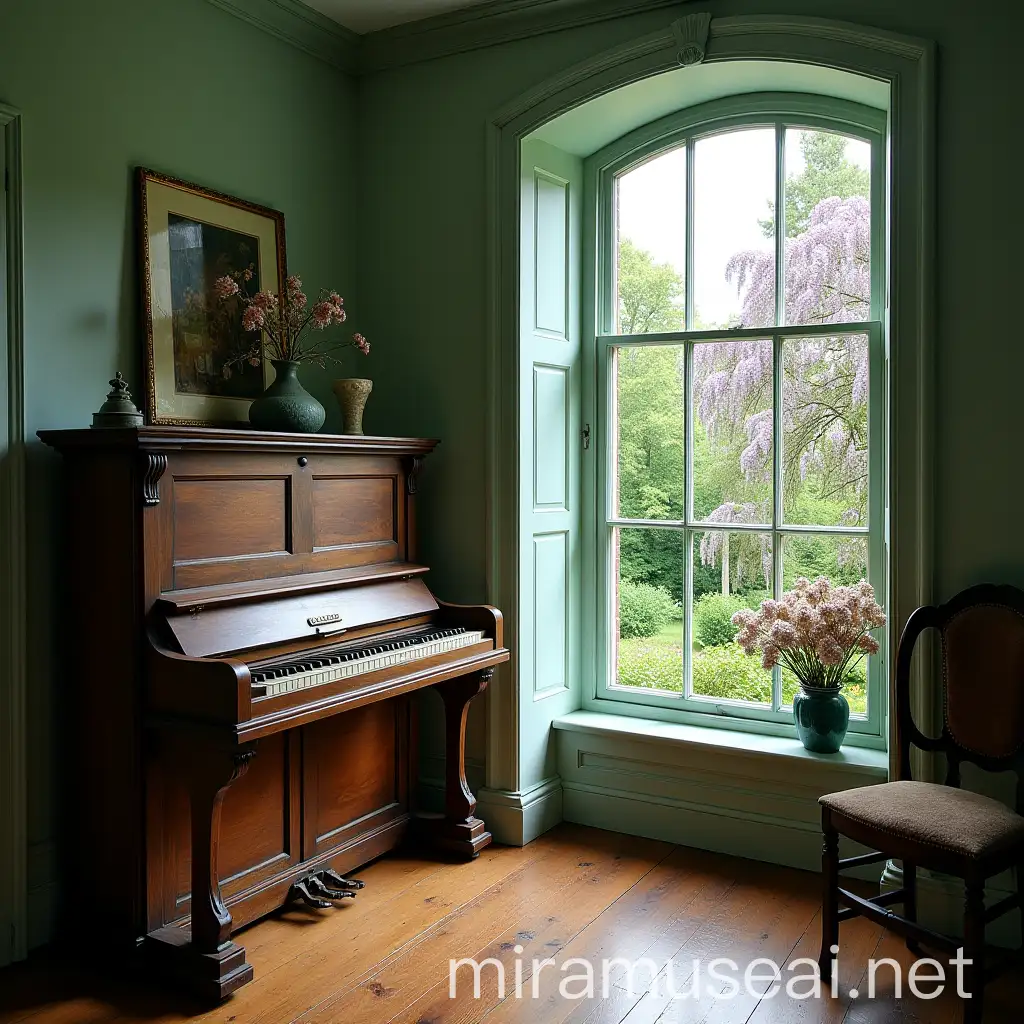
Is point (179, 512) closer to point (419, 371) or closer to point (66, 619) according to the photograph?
point (66, 619)

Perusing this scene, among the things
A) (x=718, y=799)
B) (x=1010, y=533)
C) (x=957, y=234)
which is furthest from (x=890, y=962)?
(x=957, y=234)

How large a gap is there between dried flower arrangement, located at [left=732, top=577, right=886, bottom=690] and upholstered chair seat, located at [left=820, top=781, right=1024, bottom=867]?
667mm

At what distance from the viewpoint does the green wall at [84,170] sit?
288 centimetres

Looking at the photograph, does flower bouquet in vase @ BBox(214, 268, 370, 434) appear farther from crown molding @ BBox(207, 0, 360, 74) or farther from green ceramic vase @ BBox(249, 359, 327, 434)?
crown molding @ BBox(207, 0, 360, 74)

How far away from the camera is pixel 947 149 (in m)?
3.02

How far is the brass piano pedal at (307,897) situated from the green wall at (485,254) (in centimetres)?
123

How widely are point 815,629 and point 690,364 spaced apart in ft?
3.81

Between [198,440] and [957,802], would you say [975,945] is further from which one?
[198,440]

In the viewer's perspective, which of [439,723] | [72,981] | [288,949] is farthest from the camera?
[439,723]

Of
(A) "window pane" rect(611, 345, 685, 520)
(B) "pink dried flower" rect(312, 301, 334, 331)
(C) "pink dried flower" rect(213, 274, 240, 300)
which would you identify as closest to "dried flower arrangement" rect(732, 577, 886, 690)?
(A) "window pane" rect(611, 345, 685, 520)

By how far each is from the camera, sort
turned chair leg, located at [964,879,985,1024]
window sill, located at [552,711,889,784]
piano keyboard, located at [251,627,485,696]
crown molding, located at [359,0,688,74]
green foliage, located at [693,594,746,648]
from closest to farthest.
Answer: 1. turned chair leg, located at [964,879,985,1024]
2. piano keyboard, located at [251,627,485,696]
3. window sill, located at [552,711,889,784]
4. crown molding, located at [359,0,688,74]
5. green foliage, located at [693,594,746,648]

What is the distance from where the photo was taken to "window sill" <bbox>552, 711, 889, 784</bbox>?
134 inches

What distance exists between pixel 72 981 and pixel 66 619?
3.27 ft

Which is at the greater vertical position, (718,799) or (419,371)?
(419,371)
